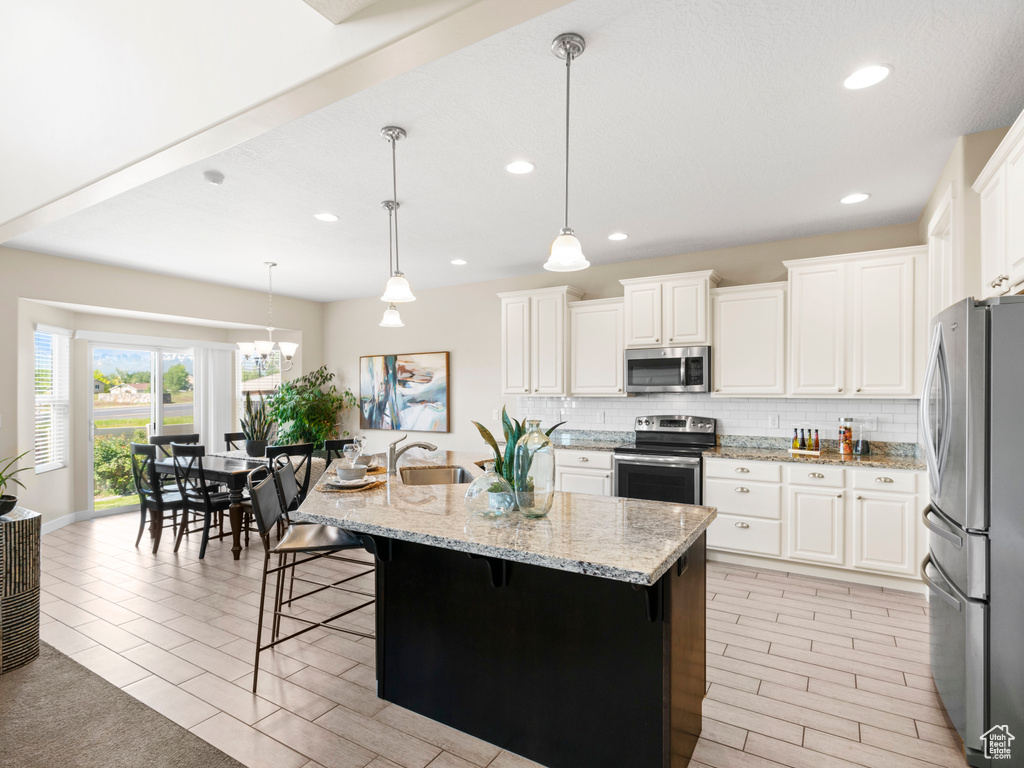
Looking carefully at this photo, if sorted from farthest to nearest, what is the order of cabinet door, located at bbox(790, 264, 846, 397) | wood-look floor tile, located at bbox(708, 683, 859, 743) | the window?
the window → cabinet door, located at bbox(790, 264, 846, 397) → wood-look floor tile, located at bbox(708, 683, 859, 743)

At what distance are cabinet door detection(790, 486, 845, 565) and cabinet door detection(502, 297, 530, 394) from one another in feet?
8.67

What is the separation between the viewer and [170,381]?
6.73 m

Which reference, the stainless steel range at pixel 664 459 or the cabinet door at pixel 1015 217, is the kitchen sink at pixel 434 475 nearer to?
the stainless steel range at pixel 664 459

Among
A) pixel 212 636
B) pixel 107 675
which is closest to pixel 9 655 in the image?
pixel 107 675

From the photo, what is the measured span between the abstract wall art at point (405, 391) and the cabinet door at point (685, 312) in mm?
2763

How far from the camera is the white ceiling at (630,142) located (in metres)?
2.00

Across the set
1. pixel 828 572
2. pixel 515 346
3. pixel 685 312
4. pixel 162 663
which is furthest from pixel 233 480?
pixel 828 572

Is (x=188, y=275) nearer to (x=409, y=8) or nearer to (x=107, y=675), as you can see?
(x=107, y=675)

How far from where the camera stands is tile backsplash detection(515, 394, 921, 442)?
425 cm

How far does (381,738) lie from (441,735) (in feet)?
0.78

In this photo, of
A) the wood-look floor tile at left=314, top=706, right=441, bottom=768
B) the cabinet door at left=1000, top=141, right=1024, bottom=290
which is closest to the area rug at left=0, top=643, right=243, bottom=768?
the wood-look floor tile at left=314, top=706, right=441, bottom=768

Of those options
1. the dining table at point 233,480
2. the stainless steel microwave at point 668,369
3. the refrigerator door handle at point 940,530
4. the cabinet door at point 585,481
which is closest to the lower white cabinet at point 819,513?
the stainless steel microwave at point 668,369

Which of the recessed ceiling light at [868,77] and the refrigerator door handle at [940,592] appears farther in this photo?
the recessed ceiling light at [868,77]

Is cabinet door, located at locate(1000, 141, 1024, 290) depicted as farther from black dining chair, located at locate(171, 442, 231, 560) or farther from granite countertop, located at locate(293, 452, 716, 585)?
black dining chair, located at locate(171, 442, 231, 560)
